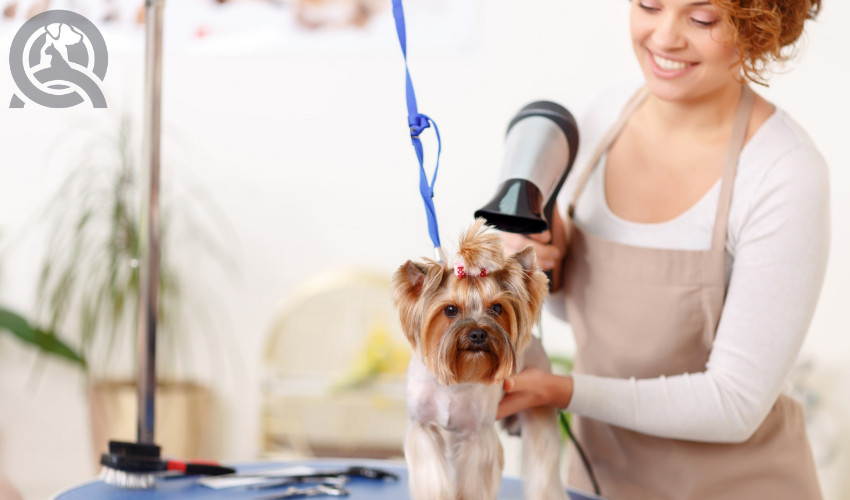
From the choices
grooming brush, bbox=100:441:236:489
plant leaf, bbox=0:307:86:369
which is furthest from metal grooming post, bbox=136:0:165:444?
plant leaf, bbox=0:307:86:369

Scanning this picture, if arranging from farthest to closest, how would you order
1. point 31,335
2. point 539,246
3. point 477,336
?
1. point 31,335
2. point 539,246
3. point 477,336

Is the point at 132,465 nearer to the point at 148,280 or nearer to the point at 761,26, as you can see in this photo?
the point at 148,280

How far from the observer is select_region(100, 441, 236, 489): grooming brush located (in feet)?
4.22

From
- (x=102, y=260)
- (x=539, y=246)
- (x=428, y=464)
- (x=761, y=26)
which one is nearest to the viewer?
(x=428, y=464)

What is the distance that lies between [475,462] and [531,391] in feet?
0.44

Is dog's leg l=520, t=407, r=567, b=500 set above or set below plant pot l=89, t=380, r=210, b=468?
above

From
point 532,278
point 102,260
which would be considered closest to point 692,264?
point 532,278

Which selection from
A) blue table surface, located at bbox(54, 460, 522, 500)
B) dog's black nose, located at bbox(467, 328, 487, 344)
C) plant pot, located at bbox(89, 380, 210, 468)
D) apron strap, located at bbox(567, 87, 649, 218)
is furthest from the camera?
plant pot, located at bbox(89, 380, 210, 468)

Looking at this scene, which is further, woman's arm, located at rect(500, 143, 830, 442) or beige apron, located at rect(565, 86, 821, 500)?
beige apron, located at rect(565, 86, 821, 500)

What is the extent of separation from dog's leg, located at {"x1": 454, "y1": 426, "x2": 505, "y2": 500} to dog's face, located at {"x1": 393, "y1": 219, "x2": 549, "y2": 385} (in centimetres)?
13

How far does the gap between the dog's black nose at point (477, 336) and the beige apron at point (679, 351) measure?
560 mm

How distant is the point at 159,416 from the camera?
3.01m

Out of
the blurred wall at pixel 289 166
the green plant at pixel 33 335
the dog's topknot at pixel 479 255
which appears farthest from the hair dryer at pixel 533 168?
the green plant at pixel 33 335

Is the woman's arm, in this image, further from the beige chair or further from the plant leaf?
the plant leaf
